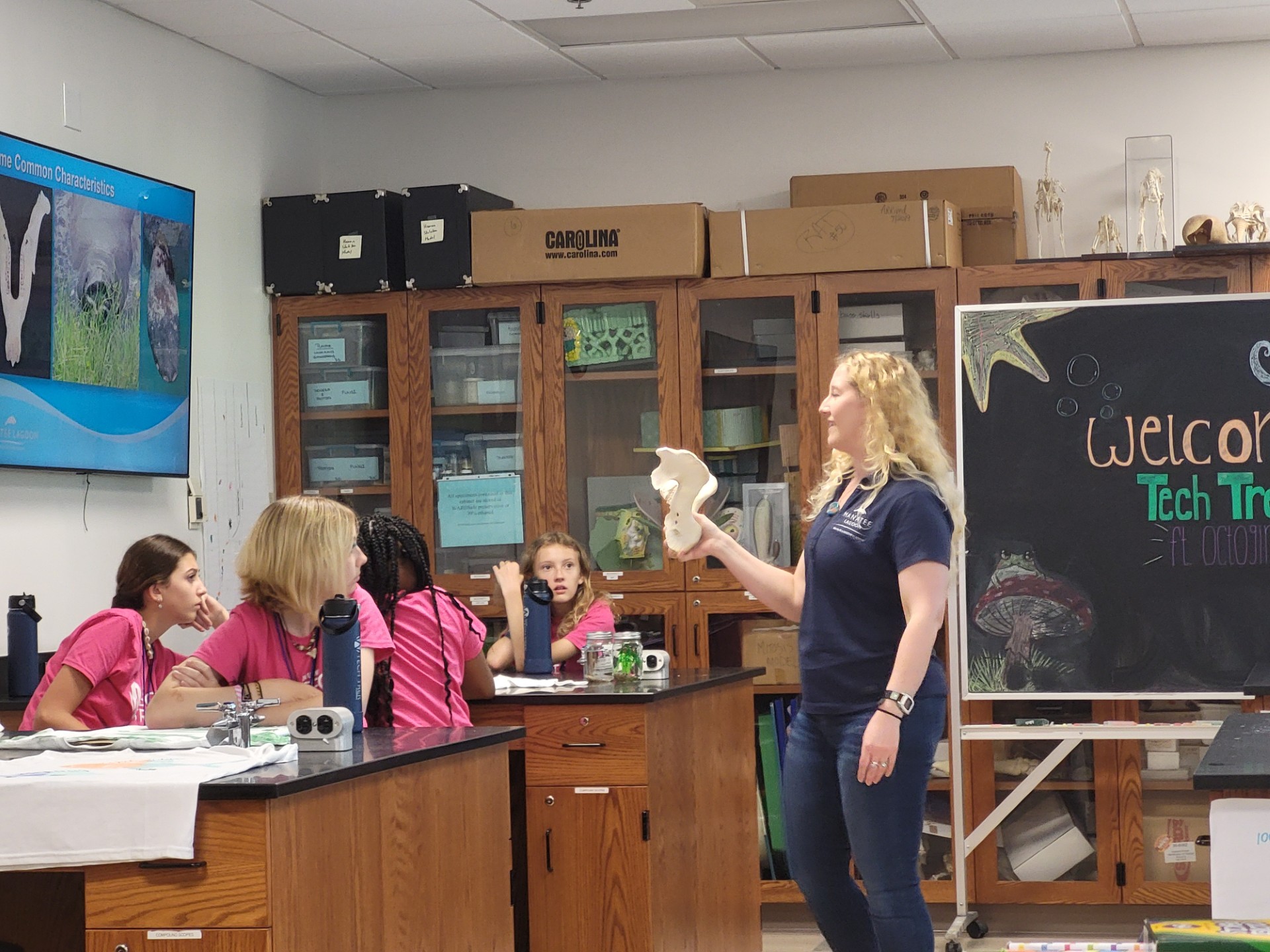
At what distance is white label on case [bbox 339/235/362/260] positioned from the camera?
5430 millimetres

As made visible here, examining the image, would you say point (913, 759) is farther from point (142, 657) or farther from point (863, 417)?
point (142, 657)

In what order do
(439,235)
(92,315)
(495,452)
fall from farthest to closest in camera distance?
(495,452) < (439,235) < (92,315)

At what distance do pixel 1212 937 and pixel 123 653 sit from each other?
8.67ft

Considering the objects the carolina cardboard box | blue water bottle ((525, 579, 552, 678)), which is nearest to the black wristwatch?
blue water bottle ((525, 579, 552, 678))

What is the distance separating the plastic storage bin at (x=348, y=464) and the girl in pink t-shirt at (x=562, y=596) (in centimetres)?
82

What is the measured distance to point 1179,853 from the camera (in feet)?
16.3

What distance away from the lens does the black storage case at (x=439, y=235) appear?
5.36 metres

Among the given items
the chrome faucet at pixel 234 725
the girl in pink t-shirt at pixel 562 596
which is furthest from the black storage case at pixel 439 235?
the chrome faucet at pixel 234 725

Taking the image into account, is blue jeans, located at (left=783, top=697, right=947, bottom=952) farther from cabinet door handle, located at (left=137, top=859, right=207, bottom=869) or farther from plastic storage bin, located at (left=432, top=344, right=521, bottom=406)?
plastic storage bin, located at (left=432, top=344, right=521, bottom=406)

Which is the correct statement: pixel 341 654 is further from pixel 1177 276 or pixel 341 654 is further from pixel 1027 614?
pixel 1177 276

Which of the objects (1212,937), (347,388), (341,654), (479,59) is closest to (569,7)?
(479,59)

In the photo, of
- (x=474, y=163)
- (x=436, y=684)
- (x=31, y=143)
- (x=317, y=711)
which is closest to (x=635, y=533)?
(x=474, y=163)

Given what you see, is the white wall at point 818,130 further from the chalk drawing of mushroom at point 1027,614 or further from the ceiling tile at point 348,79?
the chalk drawing of mushroom at point 1027,614

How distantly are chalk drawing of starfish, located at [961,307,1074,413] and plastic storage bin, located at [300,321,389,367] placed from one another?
193cm
